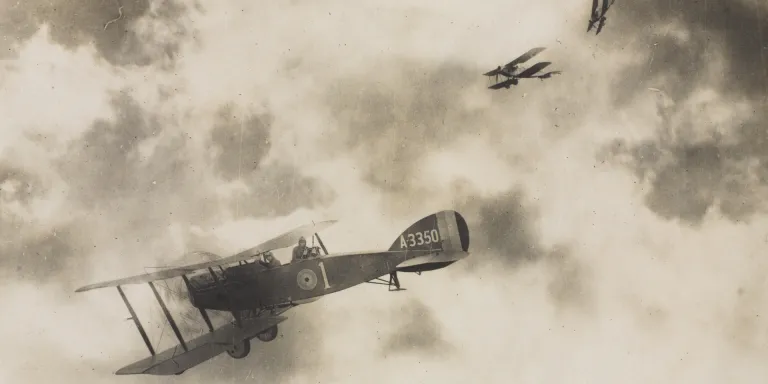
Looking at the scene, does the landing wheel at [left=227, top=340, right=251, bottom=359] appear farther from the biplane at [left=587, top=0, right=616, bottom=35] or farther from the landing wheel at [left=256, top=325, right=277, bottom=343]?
the biplane at [left=587, top=0, right=616, bottom=35]

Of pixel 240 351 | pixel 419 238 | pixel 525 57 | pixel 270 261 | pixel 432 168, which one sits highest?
pixel 525 57

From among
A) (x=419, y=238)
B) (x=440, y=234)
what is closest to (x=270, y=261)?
(x=419, y=238)

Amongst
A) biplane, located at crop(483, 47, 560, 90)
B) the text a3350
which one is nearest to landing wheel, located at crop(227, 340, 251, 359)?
the text a3350

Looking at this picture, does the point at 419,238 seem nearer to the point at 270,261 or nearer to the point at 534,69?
the point at 270,261

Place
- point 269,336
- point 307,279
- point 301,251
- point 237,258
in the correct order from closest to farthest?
point 237,258 → point 307,279 → point 301,251 → point 269,336

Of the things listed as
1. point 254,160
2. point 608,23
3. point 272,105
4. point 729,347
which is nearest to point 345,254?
point 254,160

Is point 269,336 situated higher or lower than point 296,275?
lower

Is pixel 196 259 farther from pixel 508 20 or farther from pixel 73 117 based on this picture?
pixel 508 20
